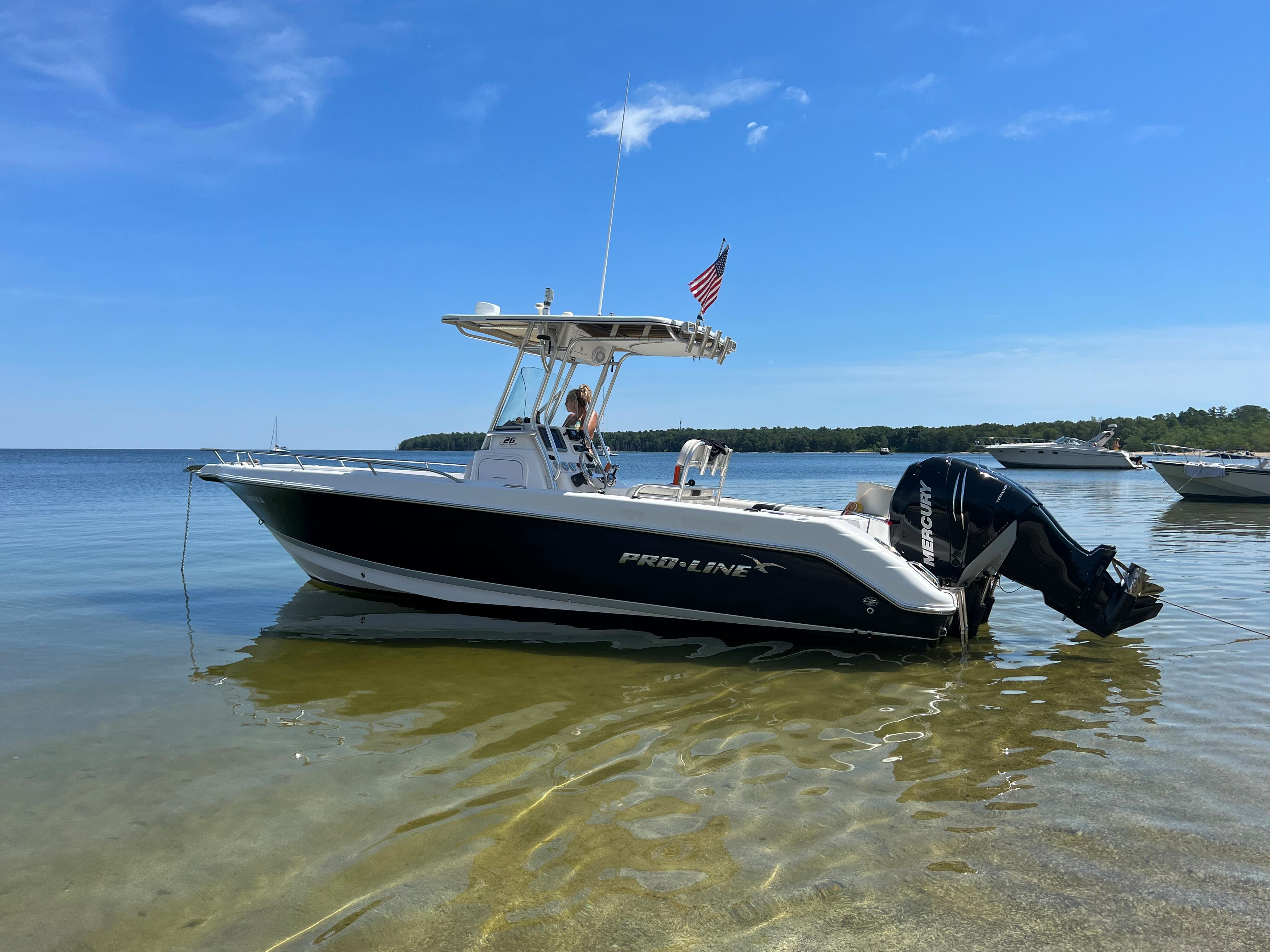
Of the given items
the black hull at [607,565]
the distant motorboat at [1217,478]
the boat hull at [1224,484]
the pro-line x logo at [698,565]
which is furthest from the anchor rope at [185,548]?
the boat hull at [1224,484]

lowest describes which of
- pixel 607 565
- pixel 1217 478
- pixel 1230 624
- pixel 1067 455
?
pixel 1230 624

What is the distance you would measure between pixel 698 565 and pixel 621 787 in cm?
297

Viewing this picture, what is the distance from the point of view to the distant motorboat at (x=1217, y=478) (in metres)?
22.9

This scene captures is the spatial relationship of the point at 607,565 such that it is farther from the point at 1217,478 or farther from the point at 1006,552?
the point at 1217,478

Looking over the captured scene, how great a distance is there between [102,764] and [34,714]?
4.36 feet

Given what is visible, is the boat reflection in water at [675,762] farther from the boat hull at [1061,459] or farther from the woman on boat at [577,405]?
the boat hull at [1061,459]

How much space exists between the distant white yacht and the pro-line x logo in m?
48.1

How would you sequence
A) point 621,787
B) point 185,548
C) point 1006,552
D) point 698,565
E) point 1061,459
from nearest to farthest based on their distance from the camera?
1. point 621,787
2. point 1006,552
3. point 698,565
4. point 185,548
5. point 1061,459

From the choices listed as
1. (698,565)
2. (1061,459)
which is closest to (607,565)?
(698,565)

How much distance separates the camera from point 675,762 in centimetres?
436

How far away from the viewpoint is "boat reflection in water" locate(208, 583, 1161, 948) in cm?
304

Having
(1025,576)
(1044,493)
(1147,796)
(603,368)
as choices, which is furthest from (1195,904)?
(1044,493)

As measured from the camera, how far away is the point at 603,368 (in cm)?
837

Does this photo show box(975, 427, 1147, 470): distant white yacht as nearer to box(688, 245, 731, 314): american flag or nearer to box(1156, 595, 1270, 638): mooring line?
box(1156, 595, 1270, 638): mooring line
